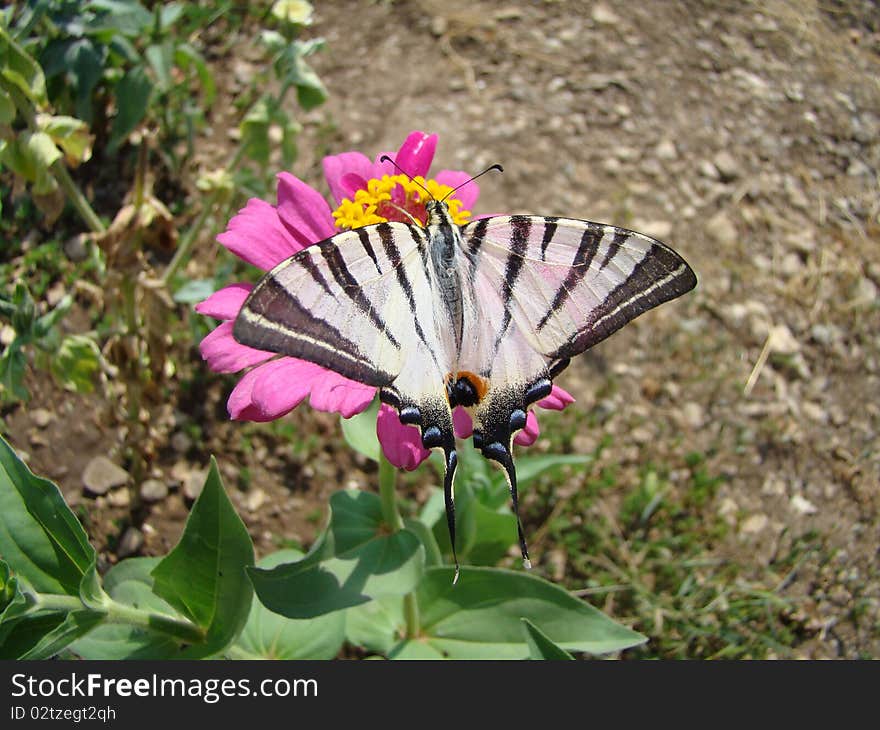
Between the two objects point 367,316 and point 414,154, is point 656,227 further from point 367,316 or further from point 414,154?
point 367,316

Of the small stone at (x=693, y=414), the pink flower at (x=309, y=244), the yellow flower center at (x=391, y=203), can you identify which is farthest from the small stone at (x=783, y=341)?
the yellow flower center at (x=391, y=203)

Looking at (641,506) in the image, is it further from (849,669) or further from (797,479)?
(849,669)

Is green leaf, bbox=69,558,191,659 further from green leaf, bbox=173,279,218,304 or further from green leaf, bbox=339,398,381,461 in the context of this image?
green leaf, bbox=173,279,218,304

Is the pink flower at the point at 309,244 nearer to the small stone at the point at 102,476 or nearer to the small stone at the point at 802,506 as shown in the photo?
the small stone at the point at 102,476

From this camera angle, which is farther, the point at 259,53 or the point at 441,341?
the point at 259,53

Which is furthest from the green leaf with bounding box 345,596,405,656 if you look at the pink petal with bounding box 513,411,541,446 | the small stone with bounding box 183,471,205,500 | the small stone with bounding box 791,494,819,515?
the small stone with bounding box 791,494,819,515

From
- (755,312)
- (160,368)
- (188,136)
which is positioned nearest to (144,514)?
(160,368)
